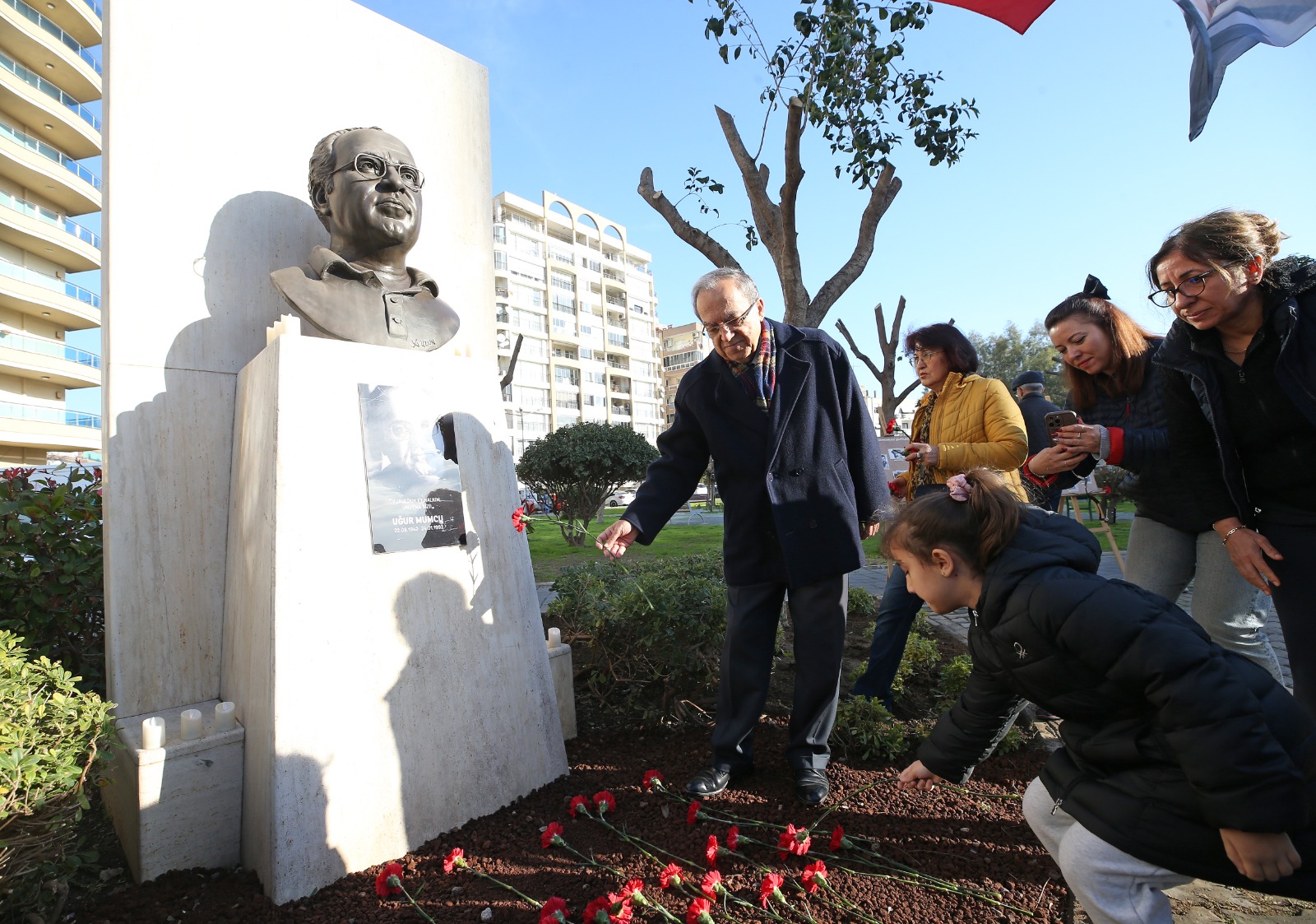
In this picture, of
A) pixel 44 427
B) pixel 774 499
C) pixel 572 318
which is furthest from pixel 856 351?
pixel 572 318

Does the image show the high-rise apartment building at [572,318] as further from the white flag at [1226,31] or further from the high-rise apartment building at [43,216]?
the white flag at [1226,31]

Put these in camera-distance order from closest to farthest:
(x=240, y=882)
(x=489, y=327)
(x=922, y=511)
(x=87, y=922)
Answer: (x=922, y=511) < (x=87, y=922) < (x=240, y=882) < (x=489, y=327)

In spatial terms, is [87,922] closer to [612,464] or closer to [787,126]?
[787,126]

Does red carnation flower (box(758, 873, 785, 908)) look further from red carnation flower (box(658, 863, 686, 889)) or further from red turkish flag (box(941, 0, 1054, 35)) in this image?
red turkish flag (box(941, 0, 1054, 35))

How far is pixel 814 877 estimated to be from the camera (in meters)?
1.92

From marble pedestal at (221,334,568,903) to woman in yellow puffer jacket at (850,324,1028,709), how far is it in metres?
1.63

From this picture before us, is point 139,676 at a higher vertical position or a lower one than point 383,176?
lower

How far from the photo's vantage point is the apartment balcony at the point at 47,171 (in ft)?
80.6

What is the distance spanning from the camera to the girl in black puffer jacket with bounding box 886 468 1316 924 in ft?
4.07

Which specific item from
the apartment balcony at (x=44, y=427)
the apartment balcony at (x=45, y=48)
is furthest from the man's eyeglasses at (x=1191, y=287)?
the apartment balcony at (x=45, y=48)

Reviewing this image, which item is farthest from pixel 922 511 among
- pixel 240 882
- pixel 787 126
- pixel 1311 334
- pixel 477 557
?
pixel 787 126

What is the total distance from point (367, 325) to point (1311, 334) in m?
3.36

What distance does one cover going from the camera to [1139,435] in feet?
7.80

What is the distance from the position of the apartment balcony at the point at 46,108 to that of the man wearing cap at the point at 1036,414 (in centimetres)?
3041
